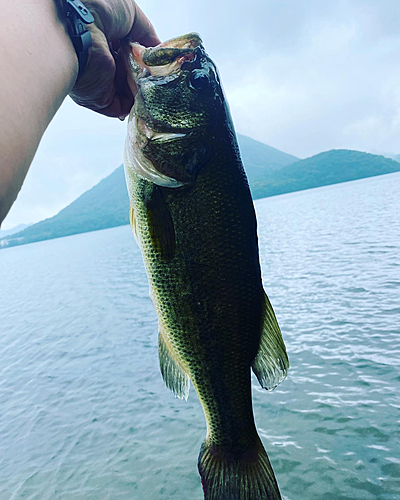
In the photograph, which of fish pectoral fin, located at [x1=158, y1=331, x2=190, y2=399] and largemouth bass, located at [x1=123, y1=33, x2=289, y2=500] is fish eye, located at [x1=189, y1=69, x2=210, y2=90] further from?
fish pectoral fin, located at [x1=158, y1=331, x2=190, y2=399]

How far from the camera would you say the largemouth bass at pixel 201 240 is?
6.53ft

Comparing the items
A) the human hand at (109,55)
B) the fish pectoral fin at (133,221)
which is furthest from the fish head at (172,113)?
the fish pectoral fin at (133,221)

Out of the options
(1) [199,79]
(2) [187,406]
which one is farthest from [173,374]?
(2) [187,406]

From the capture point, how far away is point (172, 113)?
2068 millimetres

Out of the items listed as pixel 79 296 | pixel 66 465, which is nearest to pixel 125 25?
pixel 66 465

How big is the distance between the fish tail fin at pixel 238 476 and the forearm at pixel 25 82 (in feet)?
6.10

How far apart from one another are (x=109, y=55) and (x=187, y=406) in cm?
1021

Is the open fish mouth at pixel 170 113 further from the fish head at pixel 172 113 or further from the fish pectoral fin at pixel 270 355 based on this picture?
the fish pectoral fin at pixel 270 355

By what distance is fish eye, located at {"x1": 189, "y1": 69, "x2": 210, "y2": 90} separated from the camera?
2086 millimetres

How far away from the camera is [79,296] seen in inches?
1237

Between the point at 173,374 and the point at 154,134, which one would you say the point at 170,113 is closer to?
the point at 154,134

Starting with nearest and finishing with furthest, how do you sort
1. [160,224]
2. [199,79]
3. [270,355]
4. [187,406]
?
1. [160,224]
2. [199,79]
3. [270,355]
4. [187,406]

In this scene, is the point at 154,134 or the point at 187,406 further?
the point at 187,406

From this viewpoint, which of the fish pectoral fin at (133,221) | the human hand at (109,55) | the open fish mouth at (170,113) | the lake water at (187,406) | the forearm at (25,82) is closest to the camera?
the forearm at (25,82)
